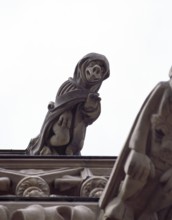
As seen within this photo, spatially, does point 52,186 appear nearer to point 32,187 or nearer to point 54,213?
point 32,187

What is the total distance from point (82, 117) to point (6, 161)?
→ 50.7 inches

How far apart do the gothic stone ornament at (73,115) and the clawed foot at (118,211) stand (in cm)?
298

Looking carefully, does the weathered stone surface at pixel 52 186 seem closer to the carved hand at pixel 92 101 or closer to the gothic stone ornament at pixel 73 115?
the gothic stone ornament at pixel 73 115

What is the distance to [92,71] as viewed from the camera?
10.4 m

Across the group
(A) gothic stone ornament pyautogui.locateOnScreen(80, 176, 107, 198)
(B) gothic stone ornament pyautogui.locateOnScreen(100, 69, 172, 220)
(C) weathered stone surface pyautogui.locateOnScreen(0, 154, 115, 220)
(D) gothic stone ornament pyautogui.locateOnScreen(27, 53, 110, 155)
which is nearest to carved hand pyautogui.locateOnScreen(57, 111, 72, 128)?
(D) gothic stone ornament pyautogui.locateOnScreen(27, 53, 110, 155)

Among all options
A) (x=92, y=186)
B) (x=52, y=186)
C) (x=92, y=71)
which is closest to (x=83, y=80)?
(x=92, y=71)

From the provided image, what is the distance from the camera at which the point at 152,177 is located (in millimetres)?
6984

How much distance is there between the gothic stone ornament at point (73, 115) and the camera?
33.3 feet

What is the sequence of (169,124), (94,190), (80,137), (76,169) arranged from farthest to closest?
(80,137)
(76,169)
(94,190)
(169,124)

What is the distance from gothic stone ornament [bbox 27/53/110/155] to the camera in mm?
10141

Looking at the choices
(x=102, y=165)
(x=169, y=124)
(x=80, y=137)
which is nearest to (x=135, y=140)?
(x=169, y=124)

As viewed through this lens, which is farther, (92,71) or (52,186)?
(92,71)

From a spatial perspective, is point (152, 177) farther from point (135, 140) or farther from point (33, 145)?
point (33, 145)

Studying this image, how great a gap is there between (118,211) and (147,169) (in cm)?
30
